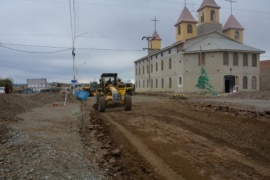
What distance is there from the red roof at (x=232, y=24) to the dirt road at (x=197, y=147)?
5070 cm

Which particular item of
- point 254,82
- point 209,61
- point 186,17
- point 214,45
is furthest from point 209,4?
point 254,82

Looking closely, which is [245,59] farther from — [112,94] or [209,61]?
[112,94]

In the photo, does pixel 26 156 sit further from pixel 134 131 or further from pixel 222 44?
pixel 222 44

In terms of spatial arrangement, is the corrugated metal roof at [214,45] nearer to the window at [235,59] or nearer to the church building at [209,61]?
the church building at [209,61]

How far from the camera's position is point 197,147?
9203 mm

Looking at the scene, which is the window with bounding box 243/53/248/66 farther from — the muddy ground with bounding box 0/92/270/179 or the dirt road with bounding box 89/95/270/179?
the muddy ground with bounding box 0/92/270/179

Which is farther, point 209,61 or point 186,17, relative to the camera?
point 186,17

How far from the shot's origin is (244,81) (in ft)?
155

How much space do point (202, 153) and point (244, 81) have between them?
137ft

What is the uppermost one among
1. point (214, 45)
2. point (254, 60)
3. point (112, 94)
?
point (214, 45)

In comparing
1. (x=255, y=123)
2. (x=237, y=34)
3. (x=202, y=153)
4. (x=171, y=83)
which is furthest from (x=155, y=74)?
(x=202, y=153)

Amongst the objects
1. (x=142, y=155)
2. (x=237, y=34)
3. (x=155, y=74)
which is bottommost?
(x=142, y=155)

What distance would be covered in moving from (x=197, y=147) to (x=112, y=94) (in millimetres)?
11594

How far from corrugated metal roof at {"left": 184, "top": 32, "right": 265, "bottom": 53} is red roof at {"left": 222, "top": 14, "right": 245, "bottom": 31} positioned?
10.6 meters
